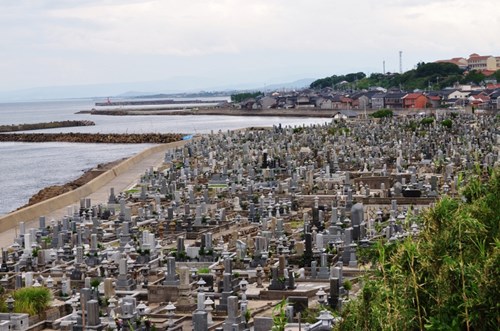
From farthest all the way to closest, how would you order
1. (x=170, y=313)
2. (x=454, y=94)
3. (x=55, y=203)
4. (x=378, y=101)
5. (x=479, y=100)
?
(x=378, y=101), (x=454, y=94), (x=479, y=100), (x=55, y=203), (x=170, y=313)

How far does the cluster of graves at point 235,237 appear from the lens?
18.4 metres

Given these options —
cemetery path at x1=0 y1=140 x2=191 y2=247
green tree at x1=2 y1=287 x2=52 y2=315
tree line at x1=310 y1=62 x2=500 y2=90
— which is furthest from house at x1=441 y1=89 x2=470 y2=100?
green tree at x1=2 y1=287 x2=52 y2=315

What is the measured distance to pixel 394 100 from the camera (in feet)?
387

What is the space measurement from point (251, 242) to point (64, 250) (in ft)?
17.4

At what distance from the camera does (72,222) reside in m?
31.0

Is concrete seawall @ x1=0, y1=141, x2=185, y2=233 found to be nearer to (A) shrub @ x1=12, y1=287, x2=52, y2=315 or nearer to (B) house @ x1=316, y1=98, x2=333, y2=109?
(A) shrub @ x1=12, y1=287, x2=52, y2=315

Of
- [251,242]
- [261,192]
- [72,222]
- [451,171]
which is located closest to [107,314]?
[251,242]

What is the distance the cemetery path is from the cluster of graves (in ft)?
4.38

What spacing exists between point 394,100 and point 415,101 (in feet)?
19.1

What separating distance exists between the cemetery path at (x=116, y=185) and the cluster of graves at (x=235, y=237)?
1334mm

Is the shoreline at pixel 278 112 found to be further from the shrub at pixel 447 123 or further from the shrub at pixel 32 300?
the shrub at pixel 32 300

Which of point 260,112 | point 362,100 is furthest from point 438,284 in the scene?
point 260,112

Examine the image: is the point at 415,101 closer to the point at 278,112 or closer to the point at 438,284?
the point at 278,112

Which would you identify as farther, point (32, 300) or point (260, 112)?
point (260, 112)
